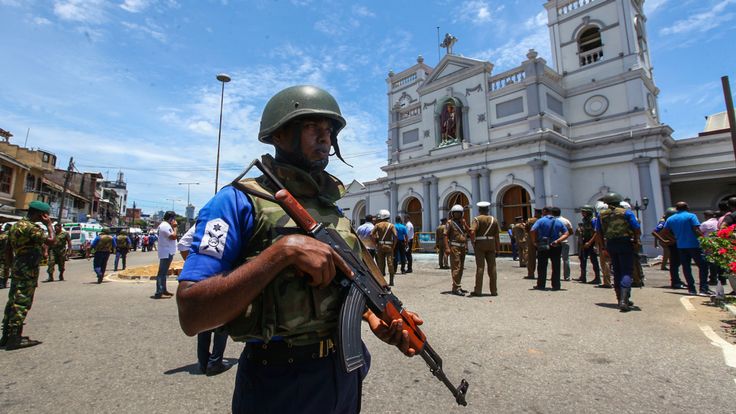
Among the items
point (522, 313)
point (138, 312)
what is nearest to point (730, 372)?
point (522, 313)

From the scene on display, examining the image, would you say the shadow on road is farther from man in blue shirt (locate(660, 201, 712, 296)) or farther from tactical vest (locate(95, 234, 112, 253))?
man in blue shirt (locate(660, 201, 712, 296))

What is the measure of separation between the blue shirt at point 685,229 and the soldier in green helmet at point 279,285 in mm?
7640

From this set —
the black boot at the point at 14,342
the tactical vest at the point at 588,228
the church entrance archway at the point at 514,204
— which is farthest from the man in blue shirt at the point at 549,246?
the church entrance archway at the point at 514,204

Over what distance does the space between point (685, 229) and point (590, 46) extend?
17929mm

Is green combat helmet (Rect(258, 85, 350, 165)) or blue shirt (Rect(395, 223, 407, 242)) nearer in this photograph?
green combat helmet (Rect(258, 85, 350, 165))

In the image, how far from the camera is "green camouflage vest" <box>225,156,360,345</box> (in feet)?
3.79

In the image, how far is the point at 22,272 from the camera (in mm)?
4133

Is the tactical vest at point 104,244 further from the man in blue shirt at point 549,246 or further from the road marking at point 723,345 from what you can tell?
the road marking at point 723,345

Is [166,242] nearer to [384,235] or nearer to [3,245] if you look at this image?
[3,245]

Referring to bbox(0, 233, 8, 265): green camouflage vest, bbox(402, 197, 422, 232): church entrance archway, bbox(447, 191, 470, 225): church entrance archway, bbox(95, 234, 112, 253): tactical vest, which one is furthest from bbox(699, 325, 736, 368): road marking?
bbox(402, 197, 422, 232): church entrance archway

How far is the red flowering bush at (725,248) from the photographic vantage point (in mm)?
4568

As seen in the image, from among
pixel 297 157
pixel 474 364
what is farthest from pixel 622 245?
pixel 297 157

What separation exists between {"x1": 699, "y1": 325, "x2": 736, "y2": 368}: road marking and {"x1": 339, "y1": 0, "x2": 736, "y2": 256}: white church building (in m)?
13.6

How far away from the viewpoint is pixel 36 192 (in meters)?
25.4
